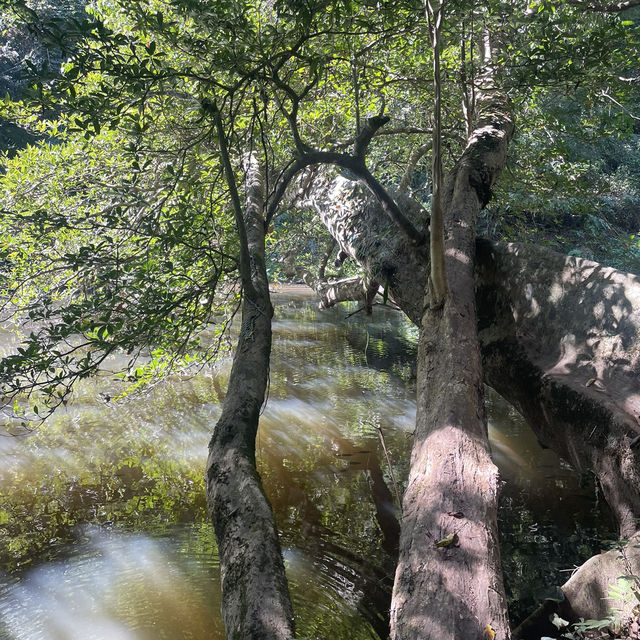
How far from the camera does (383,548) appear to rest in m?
3.46

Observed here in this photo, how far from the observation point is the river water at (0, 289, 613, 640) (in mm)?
2861

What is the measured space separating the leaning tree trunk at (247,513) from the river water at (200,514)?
126cm

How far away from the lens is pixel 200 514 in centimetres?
389

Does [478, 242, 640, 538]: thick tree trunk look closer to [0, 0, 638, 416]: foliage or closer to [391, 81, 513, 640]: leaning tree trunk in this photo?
[391, 81, 513, 640]: leaning tree trunk

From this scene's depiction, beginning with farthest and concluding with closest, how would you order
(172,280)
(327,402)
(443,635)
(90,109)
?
(327,402) < (172,280) < (90,109) < (443,635)

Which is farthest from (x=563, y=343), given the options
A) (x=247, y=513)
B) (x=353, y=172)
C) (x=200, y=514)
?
(x=200, y=514)

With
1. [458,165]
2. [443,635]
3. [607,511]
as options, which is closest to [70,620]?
[443,635]

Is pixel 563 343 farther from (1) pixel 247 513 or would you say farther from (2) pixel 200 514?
(2) pixel 200 514

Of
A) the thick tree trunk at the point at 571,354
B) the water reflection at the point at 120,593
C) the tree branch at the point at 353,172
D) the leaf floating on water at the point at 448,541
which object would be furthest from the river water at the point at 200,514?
the tree branch at the point at 353,172

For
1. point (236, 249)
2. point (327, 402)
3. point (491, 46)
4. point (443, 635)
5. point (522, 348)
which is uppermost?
point (491, 46)

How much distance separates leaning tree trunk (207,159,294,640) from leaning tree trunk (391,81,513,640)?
1.23 feet

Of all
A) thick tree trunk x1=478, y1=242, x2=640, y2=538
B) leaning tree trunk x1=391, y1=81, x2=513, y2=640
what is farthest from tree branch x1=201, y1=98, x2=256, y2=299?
thick tree trunk x1=478, y1=242, x2=640, y2=538

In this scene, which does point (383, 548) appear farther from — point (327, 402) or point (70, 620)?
point (327, 402)

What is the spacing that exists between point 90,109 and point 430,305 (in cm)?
218
